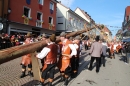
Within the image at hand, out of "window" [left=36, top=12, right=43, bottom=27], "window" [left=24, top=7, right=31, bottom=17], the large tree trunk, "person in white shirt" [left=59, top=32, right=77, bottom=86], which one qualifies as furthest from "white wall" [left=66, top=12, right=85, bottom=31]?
the large tree trunk

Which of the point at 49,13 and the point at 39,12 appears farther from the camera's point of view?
the point at 49,13

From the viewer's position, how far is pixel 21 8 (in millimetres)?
16875

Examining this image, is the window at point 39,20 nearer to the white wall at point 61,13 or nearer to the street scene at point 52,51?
the street scene at point 52,51

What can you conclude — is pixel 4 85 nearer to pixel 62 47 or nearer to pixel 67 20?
pixel 62 47

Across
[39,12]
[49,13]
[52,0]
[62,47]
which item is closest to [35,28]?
[39,12]

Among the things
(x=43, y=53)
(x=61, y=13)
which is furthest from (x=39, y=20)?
(x=43, y=53)

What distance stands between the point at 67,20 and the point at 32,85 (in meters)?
24.2

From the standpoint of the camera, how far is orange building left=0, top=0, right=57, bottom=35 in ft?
51.2

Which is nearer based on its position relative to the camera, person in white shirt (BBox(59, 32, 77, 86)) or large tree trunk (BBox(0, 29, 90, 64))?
large tree trunk (BBox(0, 29, 90, 64))

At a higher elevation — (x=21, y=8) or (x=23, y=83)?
(x=21, y=8)

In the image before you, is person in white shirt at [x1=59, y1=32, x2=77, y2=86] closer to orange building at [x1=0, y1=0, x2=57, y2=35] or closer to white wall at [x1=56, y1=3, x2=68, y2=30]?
orange building at [x1=0, y1=0, x2=57, y2=35]

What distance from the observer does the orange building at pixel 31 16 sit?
15617 mm

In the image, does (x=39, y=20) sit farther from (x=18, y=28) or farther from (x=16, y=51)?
(x=16, y=51)

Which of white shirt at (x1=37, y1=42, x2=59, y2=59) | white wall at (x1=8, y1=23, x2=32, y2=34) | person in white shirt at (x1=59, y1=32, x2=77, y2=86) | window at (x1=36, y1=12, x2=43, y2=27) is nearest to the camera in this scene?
white shirt at (x1=37, y1=42, x2=59, y2=59)
